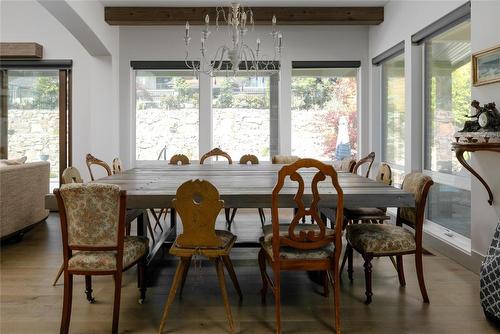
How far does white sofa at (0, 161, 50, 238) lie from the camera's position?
407 cm

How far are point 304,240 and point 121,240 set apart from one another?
1.01 m

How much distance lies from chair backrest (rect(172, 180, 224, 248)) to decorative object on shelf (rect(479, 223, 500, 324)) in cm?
152

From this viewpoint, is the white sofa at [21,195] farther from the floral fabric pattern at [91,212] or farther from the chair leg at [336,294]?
the chair leg at [336,294]

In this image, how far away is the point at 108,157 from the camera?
6.07 m

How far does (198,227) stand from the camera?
2355 millimetres

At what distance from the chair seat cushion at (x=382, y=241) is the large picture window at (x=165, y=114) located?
4130 mm

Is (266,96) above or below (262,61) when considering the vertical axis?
below

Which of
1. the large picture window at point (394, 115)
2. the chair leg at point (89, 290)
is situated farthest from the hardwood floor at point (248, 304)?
the large picture window at point (394, 115)

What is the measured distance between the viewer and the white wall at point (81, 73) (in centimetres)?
600

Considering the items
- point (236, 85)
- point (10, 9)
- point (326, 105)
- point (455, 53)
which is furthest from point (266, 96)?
point (10, 9)

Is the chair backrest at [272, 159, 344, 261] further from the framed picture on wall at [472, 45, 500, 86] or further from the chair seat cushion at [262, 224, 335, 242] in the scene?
the framed picture on wall at [472, 45, 500, 86]

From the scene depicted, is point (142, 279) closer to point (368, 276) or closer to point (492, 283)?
point (368, 276)

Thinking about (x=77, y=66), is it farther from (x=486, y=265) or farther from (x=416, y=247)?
(x=486, y=265)

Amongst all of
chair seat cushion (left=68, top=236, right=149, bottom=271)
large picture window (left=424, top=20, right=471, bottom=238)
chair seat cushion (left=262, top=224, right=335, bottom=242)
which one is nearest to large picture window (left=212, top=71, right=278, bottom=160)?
Result: large picture window (left=424, top=20, right=471, bottom=238)
